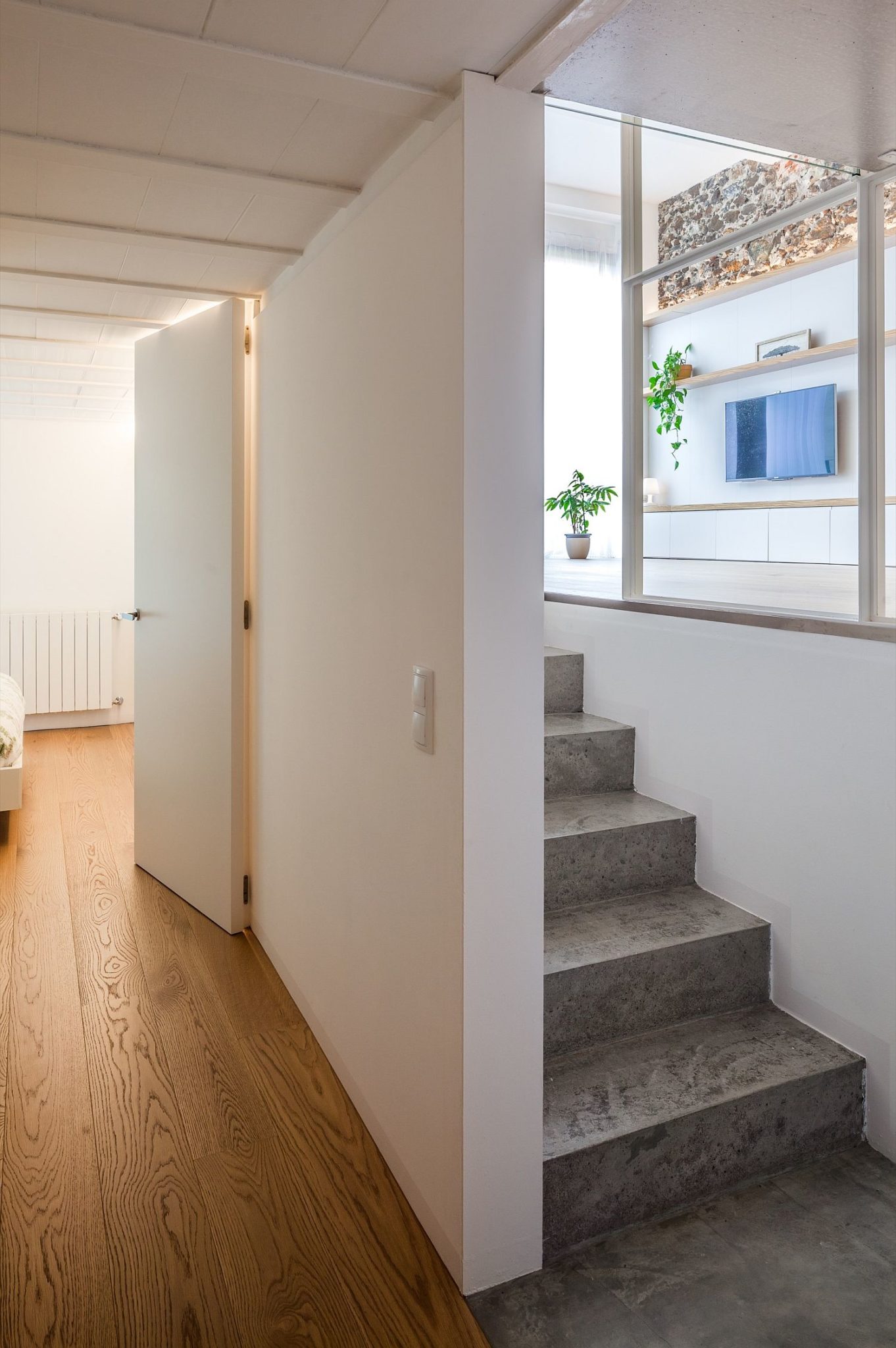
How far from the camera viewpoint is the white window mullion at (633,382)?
2.97 meters

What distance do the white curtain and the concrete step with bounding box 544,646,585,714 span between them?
7.33 ft

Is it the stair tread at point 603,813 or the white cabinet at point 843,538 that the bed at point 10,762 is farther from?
the white cabinet at point 843,538

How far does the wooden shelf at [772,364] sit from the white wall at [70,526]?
493 cm

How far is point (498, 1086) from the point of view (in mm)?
1697

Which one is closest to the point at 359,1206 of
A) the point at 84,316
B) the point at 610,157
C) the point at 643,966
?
the point at 643,966

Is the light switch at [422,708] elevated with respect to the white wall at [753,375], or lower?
lower

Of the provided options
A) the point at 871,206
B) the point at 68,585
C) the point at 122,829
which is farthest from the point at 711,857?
the point at 68,585

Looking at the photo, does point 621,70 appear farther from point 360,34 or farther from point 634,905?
point 634,905

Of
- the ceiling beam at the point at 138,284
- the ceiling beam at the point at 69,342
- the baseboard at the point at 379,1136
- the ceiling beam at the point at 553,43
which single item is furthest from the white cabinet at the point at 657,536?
the ceiling beam at the point at 69,342

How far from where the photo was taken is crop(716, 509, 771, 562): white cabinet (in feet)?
10.1

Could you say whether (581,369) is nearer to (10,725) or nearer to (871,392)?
(871,392)

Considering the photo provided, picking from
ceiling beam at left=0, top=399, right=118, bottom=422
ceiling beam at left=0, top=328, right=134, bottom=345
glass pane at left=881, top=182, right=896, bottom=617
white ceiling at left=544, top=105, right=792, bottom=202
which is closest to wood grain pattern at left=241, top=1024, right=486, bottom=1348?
glass pane at left=881, top=182, right=896, bottom=617

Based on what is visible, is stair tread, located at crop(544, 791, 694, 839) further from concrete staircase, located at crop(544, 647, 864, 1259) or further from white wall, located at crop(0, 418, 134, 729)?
white wall, located at crop(0, 418, 134, 729)

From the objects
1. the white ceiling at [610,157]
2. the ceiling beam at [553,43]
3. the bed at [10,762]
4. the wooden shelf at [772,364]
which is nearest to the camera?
the ceiling beam at [553,43]
